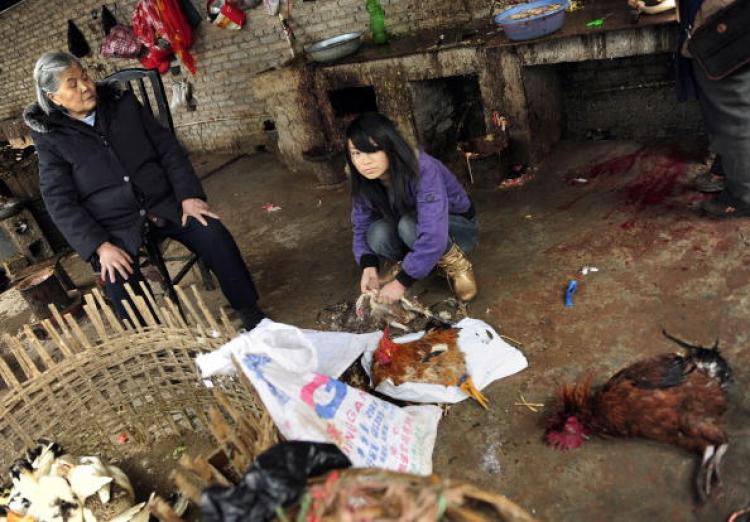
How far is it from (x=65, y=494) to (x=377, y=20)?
203 inches

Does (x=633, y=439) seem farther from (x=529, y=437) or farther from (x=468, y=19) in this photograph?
(x=468, y=19)

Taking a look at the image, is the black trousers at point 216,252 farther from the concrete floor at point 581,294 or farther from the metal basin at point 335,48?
the metal basin at point 335,48

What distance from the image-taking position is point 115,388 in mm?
3035

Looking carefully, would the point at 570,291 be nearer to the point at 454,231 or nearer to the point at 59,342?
the point at 454,231

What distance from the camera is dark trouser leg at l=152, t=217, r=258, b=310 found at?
149 inches

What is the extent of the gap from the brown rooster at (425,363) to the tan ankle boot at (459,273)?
1.66ft

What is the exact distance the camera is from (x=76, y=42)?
915 centimetres

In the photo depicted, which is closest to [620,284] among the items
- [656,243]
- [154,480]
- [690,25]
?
[656,243]

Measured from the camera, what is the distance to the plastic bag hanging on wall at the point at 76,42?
9.08 m

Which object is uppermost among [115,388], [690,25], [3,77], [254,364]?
[3,77]

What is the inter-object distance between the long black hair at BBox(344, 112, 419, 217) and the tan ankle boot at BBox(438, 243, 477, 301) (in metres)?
0.43

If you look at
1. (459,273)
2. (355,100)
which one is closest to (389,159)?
(459,273)

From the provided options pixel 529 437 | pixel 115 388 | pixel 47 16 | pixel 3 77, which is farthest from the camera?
pixel 3 77

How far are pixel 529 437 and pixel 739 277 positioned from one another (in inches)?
66.6
